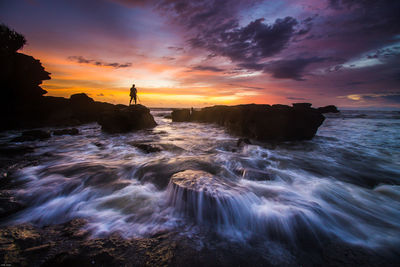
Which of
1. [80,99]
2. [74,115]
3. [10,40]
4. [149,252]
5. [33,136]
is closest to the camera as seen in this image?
[149,252]

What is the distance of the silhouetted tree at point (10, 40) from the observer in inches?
538

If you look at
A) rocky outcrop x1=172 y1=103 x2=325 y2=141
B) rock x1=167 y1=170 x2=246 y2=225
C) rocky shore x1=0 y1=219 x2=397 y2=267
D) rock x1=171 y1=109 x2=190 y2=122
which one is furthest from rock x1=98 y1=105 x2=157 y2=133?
rocky shore x1=0 y1=219 x2=397 y2=267

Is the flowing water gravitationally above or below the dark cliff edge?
below

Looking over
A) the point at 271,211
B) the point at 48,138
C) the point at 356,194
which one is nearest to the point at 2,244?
the point at 271,211

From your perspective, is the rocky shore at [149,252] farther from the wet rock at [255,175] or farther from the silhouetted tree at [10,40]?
the silhouetted tree at [10,40]

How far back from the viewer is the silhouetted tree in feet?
44.9

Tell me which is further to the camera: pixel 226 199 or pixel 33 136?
pixel 33 136

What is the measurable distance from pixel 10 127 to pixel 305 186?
71.3 ft

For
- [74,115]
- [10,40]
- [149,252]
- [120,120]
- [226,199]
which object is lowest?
[149,252]

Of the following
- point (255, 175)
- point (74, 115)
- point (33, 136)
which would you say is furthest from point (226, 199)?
point (74, 115)

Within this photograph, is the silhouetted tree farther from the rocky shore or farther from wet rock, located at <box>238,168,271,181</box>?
wet rock, located at <box>238,168,271,181</box>

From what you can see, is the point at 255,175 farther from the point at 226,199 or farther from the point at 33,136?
the point at 33,136

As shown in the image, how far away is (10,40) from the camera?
14.5m

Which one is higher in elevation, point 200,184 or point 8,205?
point 200,184
